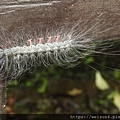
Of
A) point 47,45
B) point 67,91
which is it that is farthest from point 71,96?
point 47,45

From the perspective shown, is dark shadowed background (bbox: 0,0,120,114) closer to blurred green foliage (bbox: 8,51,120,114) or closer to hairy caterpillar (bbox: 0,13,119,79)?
blurred green foliage (bbox: 8,51,120,114)

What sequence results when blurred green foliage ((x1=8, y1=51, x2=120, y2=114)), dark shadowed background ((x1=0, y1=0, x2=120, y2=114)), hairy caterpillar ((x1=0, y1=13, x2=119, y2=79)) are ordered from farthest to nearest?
blurred green foliage ((x1=8, y1=51, x2=120, y2=114)), dark shadowed background ((x1=0, y1=0, x2=120, y2=114)), hairy caterpillar ((x1=0, y1=13, x2=119, y2=79))

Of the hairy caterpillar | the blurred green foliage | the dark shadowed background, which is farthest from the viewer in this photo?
the blurred green foliage

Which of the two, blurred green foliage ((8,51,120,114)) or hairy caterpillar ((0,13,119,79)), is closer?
hairy caterpillar ((0,13,119,79))

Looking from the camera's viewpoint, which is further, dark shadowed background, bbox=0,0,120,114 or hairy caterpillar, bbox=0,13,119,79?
dark shadowed background, bbox=0,0,120,114

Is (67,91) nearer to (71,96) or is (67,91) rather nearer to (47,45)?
(71,96)

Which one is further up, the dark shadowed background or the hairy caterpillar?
the hairy caterpillar

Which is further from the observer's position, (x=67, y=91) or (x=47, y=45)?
(x=67, y=91)

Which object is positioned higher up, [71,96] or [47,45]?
[47,45]

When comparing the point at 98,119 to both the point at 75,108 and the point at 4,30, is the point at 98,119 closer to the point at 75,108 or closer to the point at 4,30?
the point at 75,108

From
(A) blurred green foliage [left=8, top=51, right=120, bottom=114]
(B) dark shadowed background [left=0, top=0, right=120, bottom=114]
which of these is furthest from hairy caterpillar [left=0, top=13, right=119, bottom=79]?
(A) blurred green foliage [left=8, top=51, right=120, bottom=114]
